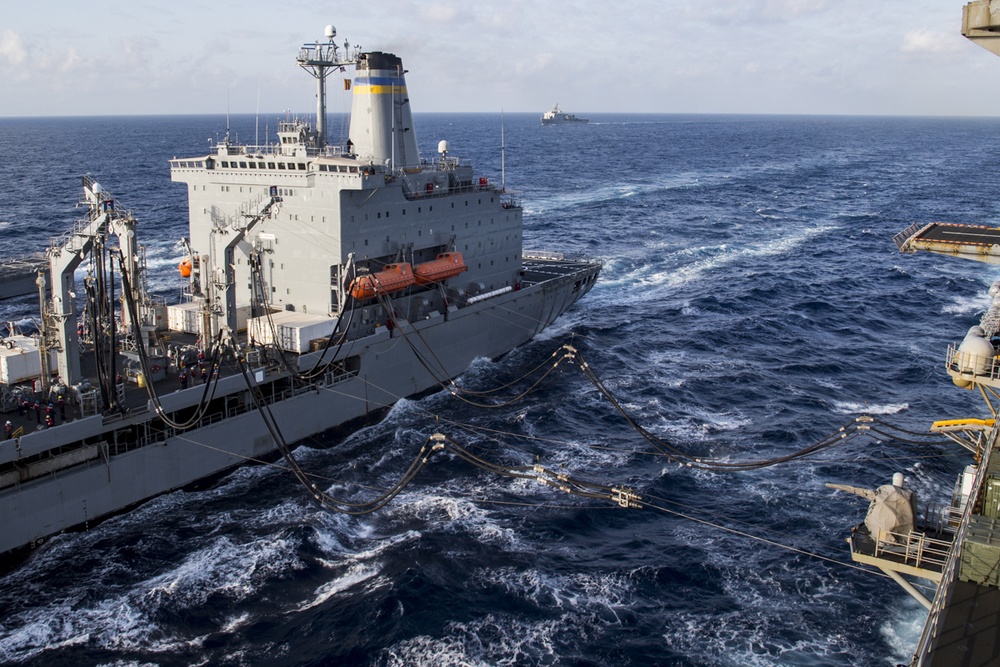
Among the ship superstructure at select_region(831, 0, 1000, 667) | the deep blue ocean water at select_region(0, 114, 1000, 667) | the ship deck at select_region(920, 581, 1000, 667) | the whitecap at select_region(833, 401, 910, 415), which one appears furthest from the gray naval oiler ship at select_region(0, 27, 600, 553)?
the ship deck at select_region(920, 581, 1000, 667)

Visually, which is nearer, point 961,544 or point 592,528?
point 961,544

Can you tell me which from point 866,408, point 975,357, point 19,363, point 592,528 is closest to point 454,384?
point 592,528

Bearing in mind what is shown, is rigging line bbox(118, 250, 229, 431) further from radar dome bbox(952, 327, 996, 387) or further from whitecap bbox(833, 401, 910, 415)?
whitecap bbox(833, 401, 910, 415)

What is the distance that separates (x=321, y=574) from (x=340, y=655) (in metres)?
3.50

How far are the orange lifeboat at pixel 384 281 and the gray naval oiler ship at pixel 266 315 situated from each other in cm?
8

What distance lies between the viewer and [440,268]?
3462cm

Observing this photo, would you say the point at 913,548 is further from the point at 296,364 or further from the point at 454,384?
the point at 454,384

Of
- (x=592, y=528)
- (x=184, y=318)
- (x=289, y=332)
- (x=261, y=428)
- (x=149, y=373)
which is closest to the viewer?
(x=592, y=528)

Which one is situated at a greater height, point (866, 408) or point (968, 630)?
point (968, 630)

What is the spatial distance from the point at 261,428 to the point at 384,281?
7.31 meters

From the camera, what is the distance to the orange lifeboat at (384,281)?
3027 centimetres

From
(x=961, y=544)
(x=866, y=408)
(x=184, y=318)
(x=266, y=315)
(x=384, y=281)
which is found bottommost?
(x=866, y=408)

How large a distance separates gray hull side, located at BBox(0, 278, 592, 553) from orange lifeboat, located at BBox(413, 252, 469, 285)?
1.65m

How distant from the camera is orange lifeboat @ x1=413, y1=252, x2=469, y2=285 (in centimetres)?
3362
